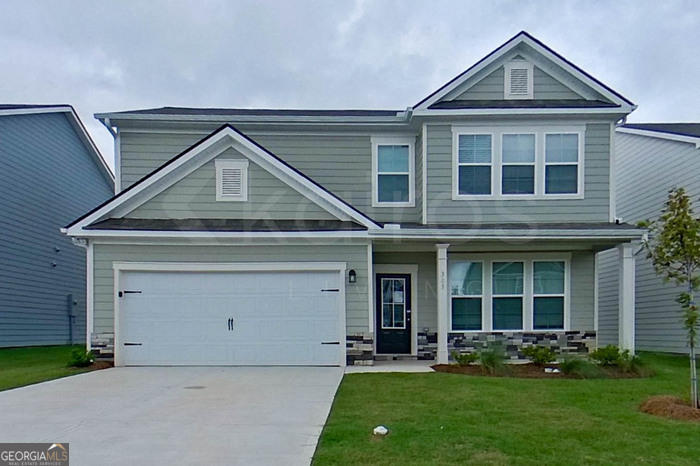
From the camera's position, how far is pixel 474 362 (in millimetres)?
11102

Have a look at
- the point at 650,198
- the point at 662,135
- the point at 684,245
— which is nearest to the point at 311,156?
the point at 684,245

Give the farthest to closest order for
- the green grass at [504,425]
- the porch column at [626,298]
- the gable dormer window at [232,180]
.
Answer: the gable dormer window at [232,180], the porch column at [626,298], the green grass at [504,425]

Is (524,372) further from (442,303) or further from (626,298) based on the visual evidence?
(626,298)

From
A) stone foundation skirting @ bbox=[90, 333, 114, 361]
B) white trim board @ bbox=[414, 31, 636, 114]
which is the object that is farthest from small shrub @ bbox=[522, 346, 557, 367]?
stone foundation skirting @ bbox=[90, 333, 114, 361]

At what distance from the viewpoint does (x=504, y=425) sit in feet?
A: 20.2

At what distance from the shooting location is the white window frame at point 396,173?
13.1m

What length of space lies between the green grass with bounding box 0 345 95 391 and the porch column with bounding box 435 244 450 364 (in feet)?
23.1

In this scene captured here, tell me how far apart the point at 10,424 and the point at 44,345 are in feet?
39.5

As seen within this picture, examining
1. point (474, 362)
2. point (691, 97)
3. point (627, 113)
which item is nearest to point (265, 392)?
point (474, 362)

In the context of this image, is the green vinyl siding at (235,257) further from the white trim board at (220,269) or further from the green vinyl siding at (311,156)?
the green vinyl siding at (311,156)

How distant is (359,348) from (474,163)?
475 centimetres

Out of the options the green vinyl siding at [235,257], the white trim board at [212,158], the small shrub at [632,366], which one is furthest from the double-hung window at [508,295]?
the white trim board at [212,158]

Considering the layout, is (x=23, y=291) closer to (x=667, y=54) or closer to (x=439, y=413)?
(x=439, y=413)

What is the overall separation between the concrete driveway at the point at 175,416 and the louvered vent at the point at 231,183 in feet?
12.5
